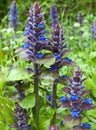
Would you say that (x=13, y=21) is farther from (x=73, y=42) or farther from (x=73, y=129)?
(x=73, y=129)

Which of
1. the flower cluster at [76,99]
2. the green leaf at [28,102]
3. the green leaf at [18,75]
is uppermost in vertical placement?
the green leaf at [18,75]

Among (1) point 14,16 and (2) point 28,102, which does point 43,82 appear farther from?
(1) point 14,16

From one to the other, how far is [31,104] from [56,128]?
0.26m

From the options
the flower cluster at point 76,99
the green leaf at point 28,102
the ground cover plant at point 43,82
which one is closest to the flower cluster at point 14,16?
the ground cover plant at point 43,82

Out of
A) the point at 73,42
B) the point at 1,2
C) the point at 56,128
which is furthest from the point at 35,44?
the point at 1,2

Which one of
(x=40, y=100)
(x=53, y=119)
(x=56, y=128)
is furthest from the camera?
(x=40, y=100)

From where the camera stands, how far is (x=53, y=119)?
6.40ft

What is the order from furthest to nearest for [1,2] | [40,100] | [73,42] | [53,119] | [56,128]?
1. [1,2]
2. [73,42]
3. [40,100]
4. [53,119]
5. [56,128]

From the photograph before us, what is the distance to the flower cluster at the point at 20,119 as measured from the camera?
192cm

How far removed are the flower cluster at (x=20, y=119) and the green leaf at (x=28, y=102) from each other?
2cm

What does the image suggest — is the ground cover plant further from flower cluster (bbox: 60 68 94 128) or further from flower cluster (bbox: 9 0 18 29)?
flower cluster (bbox: 9 0 18 29)

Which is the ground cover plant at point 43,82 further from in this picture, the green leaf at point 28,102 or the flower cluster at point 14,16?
the flower cluster at point 14,16

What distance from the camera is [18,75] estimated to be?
1.87 metres

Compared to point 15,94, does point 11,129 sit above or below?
below
